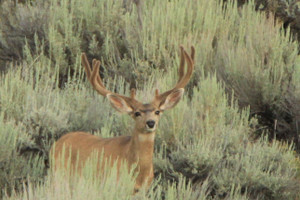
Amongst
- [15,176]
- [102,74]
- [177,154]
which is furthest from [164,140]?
[102,74]

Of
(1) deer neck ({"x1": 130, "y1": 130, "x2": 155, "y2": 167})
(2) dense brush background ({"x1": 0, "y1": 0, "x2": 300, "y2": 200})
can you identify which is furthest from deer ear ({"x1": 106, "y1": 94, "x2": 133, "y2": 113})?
(2) dense brush background ({"x1": 0, "y1": 0, "x2": 300, "y2": 200})

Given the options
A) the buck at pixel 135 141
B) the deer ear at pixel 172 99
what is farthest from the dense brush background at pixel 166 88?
the deer ear at pixel 172 99

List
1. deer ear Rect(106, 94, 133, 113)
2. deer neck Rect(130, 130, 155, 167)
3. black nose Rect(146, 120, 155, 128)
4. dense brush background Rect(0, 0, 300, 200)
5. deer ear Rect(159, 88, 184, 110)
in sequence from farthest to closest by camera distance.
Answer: dense brush background Rect(0, 0, 300, 200)
deer ear Rect(159, 88, 184, 110)
deer ear Rect(106, 94, 133, 113)
deer neck Rect(130, 130, 155, 167)
black nose Rect(146, 120, 155, 128)

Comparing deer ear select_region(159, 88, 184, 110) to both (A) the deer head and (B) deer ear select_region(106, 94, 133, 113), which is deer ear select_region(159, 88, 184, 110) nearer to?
(A) the deer head

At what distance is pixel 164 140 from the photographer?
25.5ft

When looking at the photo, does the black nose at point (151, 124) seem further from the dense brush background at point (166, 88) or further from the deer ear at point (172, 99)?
the dense brush background at point (166, 88)

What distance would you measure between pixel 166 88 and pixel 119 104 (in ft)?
4.35

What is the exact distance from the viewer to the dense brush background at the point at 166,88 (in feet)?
24.2

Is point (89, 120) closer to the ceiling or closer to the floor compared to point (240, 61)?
closer to the floor

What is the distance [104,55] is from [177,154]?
8.68 ft

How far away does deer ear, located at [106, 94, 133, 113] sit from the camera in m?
7.15

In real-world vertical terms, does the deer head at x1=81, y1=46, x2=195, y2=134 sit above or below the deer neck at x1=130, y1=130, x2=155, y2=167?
above

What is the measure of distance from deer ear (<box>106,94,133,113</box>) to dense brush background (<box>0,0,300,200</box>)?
0.55 m

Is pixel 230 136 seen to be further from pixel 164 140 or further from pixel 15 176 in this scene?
pixel 15 176
